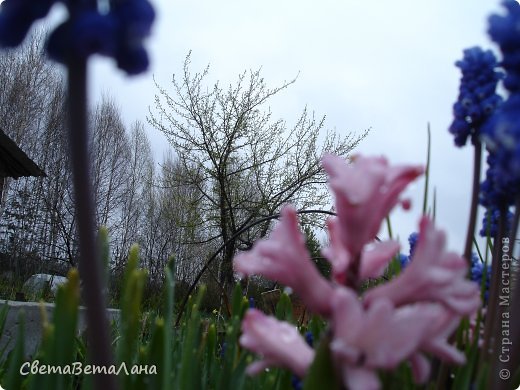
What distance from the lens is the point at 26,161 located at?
6762 mm

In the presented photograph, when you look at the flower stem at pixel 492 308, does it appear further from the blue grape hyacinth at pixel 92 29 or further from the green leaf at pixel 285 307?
the green leaf at pixel 285 307

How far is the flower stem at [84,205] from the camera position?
0.27 meters

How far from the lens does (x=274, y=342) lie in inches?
12.7

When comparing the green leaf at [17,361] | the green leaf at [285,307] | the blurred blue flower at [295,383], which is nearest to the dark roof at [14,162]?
the green leaf at [285,307]

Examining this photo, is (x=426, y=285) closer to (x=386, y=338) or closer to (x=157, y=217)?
(x=386, y=338)

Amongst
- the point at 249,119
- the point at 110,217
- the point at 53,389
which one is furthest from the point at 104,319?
the point at 110,217

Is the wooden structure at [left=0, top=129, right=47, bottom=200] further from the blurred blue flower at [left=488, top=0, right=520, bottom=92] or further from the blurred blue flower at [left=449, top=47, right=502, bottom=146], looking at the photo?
the blurred blue flower at [left=488, top=0, right=520, bottom=92]

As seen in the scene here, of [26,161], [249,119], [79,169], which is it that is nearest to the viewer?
[79,169]

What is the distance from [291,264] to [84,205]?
0.13 metres

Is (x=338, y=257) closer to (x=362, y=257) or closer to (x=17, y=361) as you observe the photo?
(x=362, y=257)

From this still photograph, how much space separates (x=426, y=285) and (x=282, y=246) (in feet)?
0.29

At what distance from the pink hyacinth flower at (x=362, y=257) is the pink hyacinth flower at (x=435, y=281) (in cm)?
3

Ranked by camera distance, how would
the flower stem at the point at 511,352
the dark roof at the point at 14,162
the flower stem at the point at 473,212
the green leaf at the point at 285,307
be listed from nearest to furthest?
1. the flower stem at the point at 511,352
2. the flower stem at the point at 473,212
3. the green leaf at the point at 285,307
4. the dark roof at the point at 14,162

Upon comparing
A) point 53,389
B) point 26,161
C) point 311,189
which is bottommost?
point 53,389
